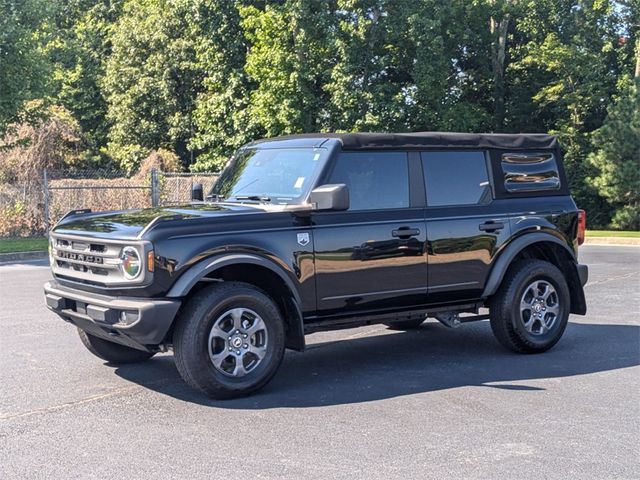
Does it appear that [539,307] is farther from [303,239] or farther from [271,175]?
[271,175]

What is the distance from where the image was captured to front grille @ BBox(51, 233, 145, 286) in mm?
5785

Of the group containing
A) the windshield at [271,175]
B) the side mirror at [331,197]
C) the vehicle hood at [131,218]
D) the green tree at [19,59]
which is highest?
the green tree at [19,59]

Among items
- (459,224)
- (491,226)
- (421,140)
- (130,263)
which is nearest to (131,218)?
(130,263)

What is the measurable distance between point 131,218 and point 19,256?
12.8m

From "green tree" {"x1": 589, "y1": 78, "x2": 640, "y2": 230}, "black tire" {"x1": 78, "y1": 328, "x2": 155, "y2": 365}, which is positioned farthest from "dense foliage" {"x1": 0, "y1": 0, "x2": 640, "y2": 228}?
"black tire" {"x1": 78, "y1": 328, "x2": 155, "y2": 365}

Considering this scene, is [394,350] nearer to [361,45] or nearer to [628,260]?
[628,260]

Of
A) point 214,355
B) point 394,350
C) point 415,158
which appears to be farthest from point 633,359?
point 214,355

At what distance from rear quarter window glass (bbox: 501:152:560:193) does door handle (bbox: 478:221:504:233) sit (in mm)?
455

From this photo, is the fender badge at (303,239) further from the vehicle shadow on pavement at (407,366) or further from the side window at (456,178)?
the side window at (456,178)

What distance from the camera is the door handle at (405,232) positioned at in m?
6.67

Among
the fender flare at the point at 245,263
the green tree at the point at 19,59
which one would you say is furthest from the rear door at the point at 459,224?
the green tree at the point at 19,59

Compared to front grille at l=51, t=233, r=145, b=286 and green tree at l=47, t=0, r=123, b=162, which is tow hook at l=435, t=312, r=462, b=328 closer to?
front grille at l=51, t=233, r=145, b=286

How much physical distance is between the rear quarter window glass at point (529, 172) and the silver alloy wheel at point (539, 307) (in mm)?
952

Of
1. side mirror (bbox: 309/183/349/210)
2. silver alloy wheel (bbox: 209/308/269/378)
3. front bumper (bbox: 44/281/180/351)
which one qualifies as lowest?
silver alloy wheel (bbox: 209/308/269/378)
